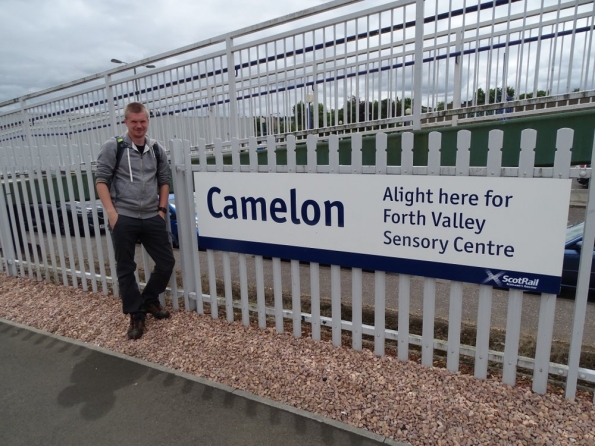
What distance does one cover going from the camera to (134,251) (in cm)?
386

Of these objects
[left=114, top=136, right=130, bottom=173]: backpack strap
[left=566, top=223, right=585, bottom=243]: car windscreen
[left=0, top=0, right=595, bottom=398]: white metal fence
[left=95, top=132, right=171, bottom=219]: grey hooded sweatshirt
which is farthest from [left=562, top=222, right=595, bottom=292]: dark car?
[left=114, top=136, right=130, bottom=173]: backpack strap

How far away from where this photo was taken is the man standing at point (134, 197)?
356 centimetres

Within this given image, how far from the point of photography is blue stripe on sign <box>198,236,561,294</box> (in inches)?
103

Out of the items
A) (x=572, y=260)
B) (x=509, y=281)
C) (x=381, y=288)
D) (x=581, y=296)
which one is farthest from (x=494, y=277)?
(x=572, y=260)

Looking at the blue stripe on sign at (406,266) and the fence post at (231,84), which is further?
the fence post at (231,84)

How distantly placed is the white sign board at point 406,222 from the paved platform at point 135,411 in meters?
1.22

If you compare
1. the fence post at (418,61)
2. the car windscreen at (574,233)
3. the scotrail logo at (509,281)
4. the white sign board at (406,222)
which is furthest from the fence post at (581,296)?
the car windscreen at (574,233)

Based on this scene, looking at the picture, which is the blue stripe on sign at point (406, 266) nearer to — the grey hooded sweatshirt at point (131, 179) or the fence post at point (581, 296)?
the fence post at point (581, 296)

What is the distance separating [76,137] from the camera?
768 cm

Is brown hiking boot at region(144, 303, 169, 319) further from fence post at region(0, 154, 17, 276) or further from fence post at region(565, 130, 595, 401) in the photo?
fence post at region(565, 130, 595, 401)

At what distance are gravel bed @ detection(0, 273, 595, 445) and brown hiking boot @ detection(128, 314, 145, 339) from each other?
62 mm

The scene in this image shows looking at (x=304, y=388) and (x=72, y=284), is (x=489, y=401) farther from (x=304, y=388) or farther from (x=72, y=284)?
(x=72, y=284)

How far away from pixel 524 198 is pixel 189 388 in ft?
8.92

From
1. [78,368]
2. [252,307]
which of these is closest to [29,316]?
[78,368]
